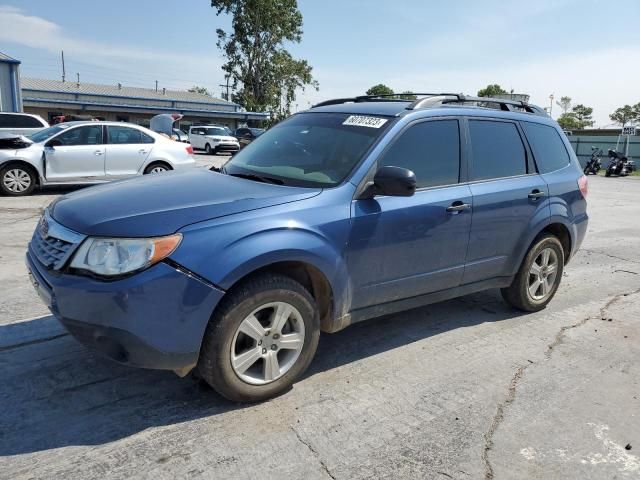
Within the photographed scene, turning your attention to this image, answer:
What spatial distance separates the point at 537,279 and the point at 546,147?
Answer: 125 centimetres

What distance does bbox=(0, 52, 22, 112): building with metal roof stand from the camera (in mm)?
24344

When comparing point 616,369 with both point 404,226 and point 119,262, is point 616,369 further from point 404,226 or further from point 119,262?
point 119,262

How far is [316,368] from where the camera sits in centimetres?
372

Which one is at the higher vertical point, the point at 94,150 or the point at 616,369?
the point at 94,150

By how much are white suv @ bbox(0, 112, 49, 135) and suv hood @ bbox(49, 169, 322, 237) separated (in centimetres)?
1219

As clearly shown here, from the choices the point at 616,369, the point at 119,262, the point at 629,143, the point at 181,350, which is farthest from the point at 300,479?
the point at 629,143

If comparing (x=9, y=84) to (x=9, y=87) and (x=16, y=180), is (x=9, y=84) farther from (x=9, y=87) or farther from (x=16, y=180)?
(x=16, y=180)

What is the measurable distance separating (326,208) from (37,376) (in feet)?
7.01

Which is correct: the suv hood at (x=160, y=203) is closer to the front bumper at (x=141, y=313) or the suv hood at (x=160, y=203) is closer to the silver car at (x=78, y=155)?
the front bumper at (x=141, y=313)

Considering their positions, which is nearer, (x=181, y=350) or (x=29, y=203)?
A: (x=181, y=350)

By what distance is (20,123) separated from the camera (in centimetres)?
1435

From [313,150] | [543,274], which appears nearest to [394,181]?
[313,150]

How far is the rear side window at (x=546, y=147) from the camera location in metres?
4.86

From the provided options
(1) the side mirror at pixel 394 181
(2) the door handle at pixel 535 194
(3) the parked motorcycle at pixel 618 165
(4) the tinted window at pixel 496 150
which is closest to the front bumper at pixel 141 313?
(1) the side mirror at pixel 394 181
